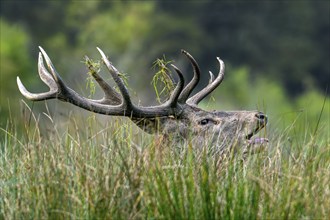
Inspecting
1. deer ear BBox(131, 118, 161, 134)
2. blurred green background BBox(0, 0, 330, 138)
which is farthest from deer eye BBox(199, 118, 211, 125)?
blurred green background BBox(0, 0, 330, 138)

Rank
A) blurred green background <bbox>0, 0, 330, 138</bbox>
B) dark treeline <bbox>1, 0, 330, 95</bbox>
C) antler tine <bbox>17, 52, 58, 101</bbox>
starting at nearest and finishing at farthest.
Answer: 1. antler tine <bbox>17, 52, 58, 101</bbox>
2. blurred green background <bbox>0, 0, 330, 138</bbox>
3. dark treeline <bbox>1, 0, 330, 95</bbox>

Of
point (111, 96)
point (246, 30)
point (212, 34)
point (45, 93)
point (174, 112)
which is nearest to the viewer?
point (45, 93)

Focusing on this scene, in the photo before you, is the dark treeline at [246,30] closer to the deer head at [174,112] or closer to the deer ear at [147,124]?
the deer head at [174,112]

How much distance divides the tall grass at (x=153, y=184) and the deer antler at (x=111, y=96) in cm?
93

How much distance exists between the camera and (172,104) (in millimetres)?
9969

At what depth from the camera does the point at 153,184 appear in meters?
7.53

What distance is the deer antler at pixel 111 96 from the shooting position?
30.7 feet

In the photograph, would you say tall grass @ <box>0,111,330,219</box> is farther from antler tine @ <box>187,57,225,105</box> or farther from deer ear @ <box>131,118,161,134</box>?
antler tine @ <box>187,57,225,105</box>

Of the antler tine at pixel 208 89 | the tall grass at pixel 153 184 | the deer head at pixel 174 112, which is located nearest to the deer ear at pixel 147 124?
the deer head at pixel 174 112

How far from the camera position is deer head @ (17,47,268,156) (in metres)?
9.39

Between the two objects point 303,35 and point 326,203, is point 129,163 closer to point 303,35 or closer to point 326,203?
point 326,203

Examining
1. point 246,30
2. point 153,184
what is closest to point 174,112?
point 153,184

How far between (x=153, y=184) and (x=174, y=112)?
2.51 meters

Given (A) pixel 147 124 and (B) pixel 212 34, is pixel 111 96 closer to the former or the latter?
(A) pixel 147 124
